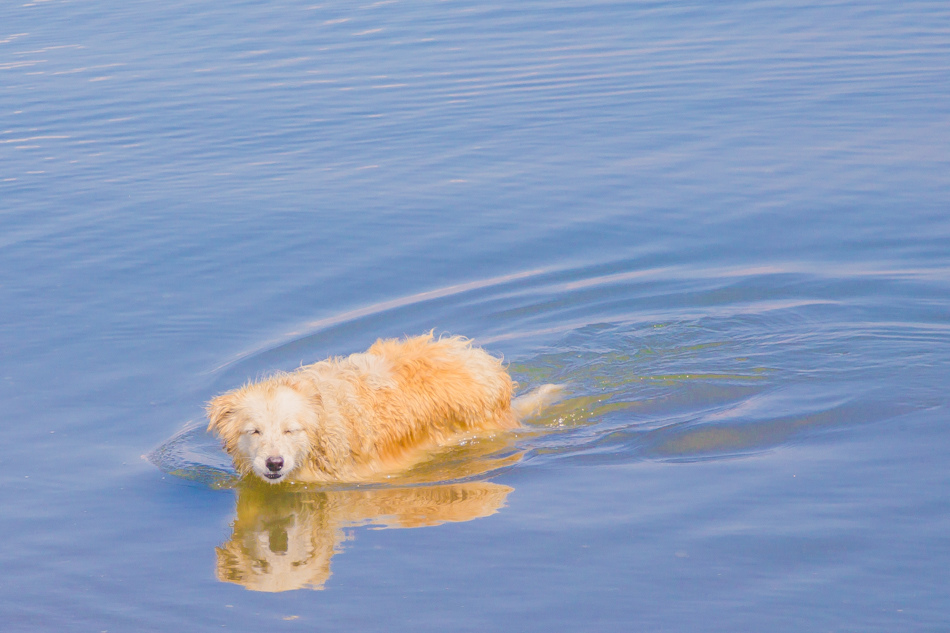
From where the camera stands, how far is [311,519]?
8.04 m

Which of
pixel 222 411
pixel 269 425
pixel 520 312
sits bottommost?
pixel 269 425

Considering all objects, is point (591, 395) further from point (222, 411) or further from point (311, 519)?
point (222, 411)

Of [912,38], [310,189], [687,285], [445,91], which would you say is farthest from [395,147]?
[912,38]

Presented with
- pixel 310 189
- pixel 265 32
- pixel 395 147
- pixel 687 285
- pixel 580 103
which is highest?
pixel 265 32

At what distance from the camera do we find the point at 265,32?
80.6ft

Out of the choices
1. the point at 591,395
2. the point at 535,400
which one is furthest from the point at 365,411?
the point at 591,395

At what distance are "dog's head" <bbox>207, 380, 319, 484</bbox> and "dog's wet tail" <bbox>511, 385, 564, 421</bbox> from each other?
7.10 feet

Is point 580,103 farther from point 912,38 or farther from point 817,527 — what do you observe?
point 817,527

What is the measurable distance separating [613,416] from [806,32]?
14264 millimetres

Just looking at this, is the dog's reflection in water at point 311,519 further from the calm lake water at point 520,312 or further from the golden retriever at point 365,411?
the golden retriever at point 365,411

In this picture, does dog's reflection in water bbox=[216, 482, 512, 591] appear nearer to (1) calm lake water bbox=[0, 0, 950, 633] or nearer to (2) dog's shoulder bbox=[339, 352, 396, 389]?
(1) calm lake water bbox=[0, 0, 950, 633]

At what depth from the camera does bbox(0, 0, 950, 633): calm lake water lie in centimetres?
702

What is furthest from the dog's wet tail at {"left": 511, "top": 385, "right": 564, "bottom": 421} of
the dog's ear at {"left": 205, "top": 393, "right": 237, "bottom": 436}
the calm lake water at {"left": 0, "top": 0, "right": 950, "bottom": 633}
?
the dog's ear at {"left": 205, "top": 393, "right": 237, "bottom": 436}

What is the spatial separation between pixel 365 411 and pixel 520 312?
3.34 metres
